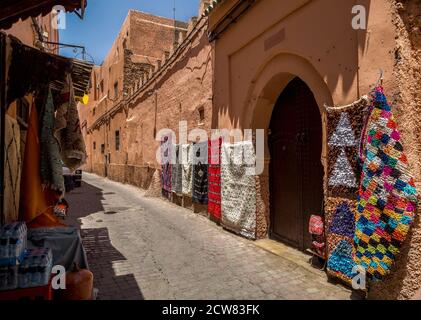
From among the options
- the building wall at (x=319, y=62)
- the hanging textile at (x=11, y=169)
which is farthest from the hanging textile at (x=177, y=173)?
the hanging textile at (x=11, y=169)

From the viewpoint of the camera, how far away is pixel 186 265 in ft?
16.8

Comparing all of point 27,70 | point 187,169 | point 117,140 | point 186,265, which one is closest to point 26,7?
point 27,70

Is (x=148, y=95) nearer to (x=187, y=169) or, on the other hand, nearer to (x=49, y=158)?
(x=187, y=169)

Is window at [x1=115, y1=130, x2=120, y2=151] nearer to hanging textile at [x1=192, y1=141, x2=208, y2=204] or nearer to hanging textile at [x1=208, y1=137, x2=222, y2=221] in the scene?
hanging textile at [x1=192, y1=141, x2=208, y2=204]

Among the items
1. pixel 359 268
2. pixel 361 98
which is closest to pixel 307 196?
pixel 359 268

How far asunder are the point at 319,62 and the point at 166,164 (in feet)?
28.1

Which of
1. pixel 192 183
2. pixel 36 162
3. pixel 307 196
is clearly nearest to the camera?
pixel 36 162

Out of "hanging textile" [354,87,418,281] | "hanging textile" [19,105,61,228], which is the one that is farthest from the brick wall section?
"hanging textile" [354,87,418,281]

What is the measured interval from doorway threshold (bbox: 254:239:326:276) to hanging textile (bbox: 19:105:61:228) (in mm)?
3747

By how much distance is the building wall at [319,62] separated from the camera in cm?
335

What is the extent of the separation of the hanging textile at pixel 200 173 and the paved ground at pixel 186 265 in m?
0.80

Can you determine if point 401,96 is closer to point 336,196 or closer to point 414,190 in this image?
point 414,190

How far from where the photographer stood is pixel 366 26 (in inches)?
148
